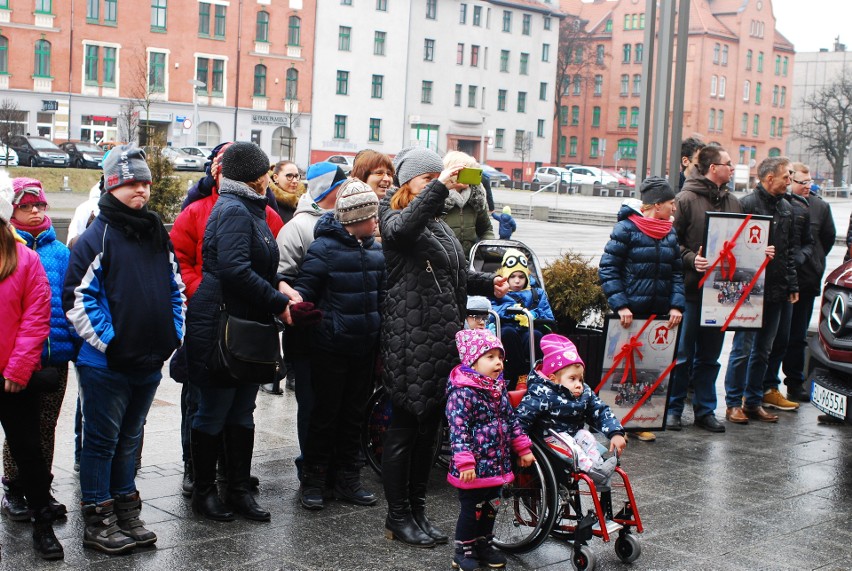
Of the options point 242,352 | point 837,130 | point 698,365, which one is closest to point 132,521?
point 242,352

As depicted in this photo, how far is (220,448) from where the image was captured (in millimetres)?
6281

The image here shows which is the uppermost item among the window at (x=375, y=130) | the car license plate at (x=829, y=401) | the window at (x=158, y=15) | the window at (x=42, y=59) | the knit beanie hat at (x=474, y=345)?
the window at (x=158, y=15)

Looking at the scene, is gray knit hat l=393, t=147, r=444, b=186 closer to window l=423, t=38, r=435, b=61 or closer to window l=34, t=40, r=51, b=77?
window l=34, t=40, r=51, b=77

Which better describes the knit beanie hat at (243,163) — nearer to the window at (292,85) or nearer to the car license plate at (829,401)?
the car license plate at (829,401)

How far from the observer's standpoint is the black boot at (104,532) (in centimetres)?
519

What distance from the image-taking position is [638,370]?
810 centimetres

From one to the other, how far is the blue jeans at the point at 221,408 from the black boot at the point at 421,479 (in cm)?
97

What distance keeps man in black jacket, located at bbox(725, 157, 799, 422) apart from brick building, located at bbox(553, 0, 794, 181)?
85.3 m

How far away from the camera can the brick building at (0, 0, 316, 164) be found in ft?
195

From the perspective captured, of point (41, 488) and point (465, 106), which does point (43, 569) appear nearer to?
point (41, 488)

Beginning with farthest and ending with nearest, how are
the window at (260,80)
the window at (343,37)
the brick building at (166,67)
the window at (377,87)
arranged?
the window at (377,87), the window at (343,37), the window at (260,80), the brick building at (166,67)

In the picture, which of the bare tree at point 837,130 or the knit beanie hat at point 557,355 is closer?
the knit beanie hat at point 557,355

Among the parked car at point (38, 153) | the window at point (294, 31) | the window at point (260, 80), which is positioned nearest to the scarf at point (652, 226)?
the parked car at point (38, 153)

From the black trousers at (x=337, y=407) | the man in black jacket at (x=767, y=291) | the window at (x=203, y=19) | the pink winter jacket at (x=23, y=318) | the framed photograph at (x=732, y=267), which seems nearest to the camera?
the pink winter jacket at (x=23, y=318)
